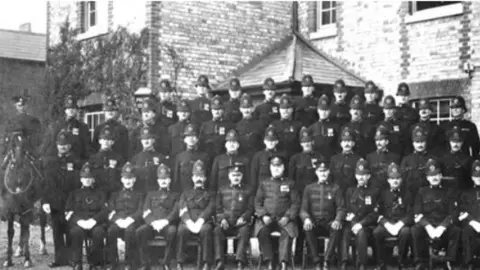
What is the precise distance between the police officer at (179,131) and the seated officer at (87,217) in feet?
4.31

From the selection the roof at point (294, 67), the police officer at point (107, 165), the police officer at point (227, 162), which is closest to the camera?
the police officer at point (227, 162)

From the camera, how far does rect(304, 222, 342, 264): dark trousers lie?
9133 mm

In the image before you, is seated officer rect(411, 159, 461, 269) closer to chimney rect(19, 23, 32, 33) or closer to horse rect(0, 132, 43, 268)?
horse rect(0, 132, 43, 268)

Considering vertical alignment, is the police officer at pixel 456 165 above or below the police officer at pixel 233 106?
below

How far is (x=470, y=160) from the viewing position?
9586 mm

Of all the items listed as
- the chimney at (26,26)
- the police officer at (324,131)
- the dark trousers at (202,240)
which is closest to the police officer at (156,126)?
the dark trousers at (202,240)

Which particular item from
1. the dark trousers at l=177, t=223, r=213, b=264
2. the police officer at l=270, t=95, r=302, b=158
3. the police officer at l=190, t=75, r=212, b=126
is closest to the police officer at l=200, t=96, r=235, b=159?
the police officer at l=190, t=75, r=212, b=126

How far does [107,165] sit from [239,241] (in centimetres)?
220

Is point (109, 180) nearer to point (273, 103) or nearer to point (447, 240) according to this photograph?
point (273, 103)

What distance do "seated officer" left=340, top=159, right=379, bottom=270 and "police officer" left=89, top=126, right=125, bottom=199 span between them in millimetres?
3135

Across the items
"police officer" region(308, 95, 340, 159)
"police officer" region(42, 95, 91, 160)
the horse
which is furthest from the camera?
"police officer" region(42, 95, 91, 160)

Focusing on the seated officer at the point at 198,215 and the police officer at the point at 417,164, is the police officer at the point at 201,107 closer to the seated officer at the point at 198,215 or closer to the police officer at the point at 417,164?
the seated officer at the point at 198,215

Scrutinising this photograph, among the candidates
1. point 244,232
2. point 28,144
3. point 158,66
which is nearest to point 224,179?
point 244,232

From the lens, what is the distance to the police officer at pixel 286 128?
33.8ft
